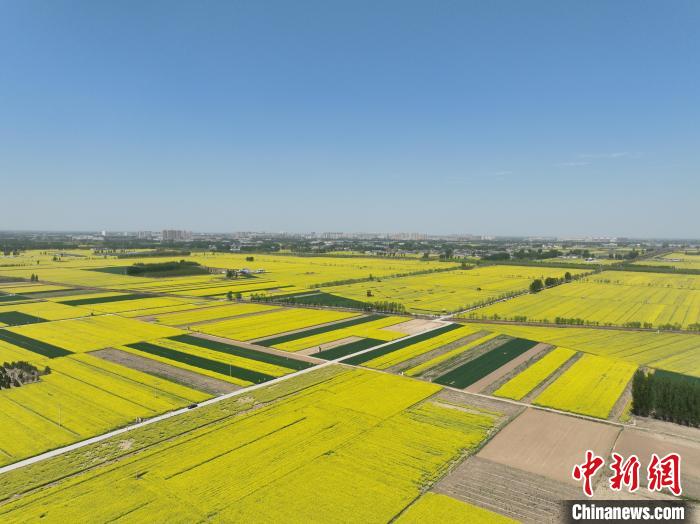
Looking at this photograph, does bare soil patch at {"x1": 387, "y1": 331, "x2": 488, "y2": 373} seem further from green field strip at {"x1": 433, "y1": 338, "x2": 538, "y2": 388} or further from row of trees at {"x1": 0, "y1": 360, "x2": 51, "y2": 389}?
row of trees at {"x1": 0, "y1": 360, "x2": 51, "y2": 389}

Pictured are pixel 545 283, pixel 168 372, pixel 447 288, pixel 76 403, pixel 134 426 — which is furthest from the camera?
pixel 545 283

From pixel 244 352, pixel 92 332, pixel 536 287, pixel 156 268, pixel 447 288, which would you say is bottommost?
pixel 244 352

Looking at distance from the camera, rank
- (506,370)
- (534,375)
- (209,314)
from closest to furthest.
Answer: (534,375)
(506,370)
(209,314)

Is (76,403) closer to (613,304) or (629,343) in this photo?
(629,343)

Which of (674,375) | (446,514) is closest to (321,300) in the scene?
(674,375)

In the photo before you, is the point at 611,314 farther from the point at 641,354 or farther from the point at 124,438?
the point at 124,438

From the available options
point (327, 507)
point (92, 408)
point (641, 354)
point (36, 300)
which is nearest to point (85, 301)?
point (36, 300)
